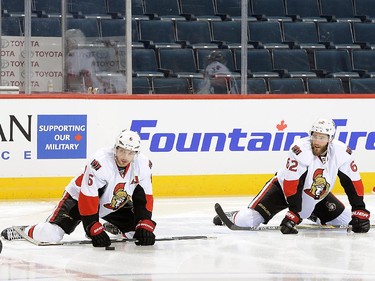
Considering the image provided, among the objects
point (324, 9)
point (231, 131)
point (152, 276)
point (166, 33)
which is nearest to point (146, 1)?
point (166, 33)

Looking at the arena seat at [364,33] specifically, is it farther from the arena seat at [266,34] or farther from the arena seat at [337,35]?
the arena seat at [266,34]

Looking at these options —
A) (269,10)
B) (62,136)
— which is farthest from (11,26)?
(269,10)

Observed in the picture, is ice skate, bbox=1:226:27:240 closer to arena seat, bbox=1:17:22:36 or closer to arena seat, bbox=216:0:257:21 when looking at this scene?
arena seat, bbox=1:17:22:36

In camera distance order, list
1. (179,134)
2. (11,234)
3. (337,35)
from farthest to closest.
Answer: (337,35) → (179,134) → (11,234)

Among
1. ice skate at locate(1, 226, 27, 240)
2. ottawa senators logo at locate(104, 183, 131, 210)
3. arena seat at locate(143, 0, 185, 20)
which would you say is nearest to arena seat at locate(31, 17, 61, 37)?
arena seat at locate(143, 0, 185, 20)

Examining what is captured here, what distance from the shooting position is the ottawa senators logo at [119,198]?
7652 mm

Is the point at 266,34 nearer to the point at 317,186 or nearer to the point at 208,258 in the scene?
the point at 317,186

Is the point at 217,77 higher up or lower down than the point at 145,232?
higher up

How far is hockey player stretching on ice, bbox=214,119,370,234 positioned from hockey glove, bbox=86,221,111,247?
1.49 m

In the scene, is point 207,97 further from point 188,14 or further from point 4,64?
point 4,64

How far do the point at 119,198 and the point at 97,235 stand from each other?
14.3 inches

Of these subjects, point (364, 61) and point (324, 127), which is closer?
point (324, 127)

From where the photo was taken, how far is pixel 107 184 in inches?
300

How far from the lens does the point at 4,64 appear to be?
35.3 feet
